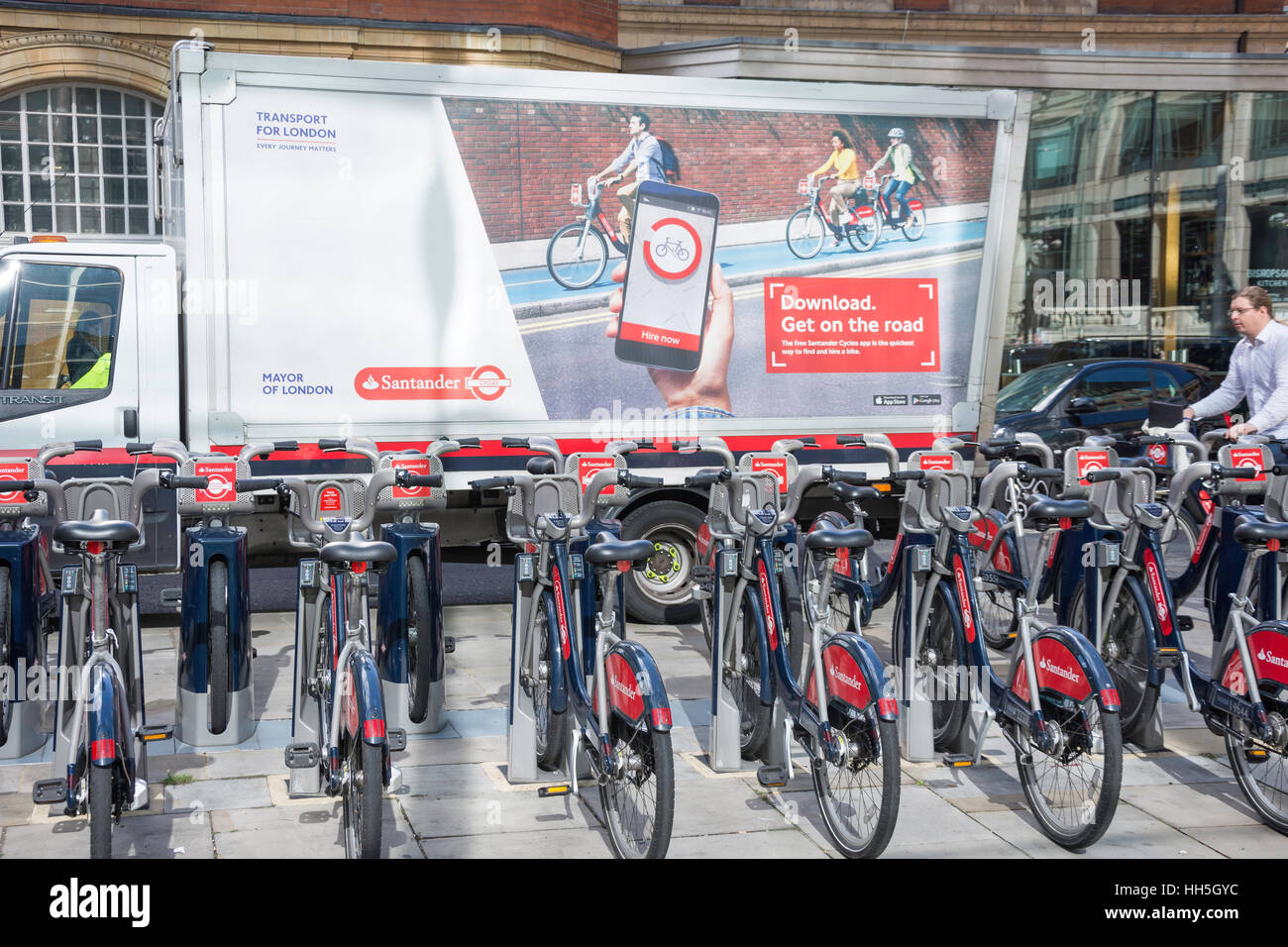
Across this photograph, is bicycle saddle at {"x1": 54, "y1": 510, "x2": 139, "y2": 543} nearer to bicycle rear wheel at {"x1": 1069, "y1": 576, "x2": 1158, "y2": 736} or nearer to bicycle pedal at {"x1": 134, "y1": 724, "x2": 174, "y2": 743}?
bicycle pedal at {"x1": 134, "y1": 724, "x2": 174, "y2": 743}

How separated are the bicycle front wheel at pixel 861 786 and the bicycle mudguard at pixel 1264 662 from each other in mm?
1539

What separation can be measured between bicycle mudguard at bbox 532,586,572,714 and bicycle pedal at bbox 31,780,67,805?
1726 mm

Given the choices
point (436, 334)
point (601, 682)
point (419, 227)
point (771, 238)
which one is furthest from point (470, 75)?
point (601, 682)

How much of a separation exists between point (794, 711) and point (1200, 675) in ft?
5.71

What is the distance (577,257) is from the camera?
7738 millimetres

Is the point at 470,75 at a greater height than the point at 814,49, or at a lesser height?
lesser

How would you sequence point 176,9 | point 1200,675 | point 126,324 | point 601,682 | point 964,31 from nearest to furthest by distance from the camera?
point 601,682, point 1200,675, point 126,324, point 176,9, point 964,31

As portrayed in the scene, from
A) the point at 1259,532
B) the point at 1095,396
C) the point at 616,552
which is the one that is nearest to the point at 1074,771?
the point at 1259,532

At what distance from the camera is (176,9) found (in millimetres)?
15953

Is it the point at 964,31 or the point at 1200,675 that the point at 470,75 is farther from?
the point at 964,31

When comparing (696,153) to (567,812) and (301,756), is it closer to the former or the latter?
(567,812)

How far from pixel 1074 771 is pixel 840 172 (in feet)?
14.9

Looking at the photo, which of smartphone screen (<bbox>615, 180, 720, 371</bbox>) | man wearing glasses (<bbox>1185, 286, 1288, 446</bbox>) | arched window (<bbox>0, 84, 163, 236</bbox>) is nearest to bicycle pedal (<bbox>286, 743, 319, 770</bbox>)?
smartphone screen (<bbox>615, 180, 720, 371</bbox>)

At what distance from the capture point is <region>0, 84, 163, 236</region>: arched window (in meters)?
16.1
